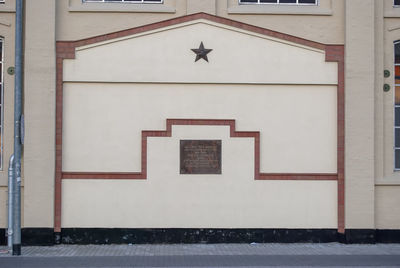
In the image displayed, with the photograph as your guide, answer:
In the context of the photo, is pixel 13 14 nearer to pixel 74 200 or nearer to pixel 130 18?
pixel 130 18

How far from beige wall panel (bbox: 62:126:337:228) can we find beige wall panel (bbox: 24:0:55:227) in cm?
50

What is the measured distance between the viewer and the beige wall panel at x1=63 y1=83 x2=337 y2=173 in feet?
47.5

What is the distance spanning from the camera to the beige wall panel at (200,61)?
14516 millimetres

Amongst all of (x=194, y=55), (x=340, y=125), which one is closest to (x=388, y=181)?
(x=340, y=125)

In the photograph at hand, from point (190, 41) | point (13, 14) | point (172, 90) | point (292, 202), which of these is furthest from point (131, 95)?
point (292, 202)

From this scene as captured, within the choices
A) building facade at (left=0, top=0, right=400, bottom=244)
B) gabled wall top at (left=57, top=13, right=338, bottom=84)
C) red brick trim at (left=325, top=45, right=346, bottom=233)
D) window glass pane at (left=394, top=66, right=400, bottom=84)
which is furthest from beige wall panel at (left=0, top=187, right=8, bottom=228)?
window glass pane at (left=394, top=66, right=400, bottom=84)

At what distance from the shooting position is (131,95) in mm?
14531

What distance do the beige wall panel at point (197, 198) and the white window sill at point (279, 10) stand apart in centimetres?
275

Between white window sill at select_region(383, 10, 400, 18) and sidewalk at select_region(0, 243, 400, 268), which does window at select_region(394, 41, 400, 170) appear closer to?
white window sill at select_region(383, 10, 400, 18)

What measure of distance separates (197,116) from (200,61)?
1250 mm

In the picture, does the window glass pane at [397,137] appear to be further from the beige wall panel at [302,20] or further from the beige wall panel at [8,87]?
the beige wall panel at [8,87]

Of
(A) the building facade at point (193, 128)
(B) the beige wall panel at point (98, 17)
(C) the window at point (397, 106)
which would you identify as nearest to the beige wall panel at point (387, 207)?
(A) the building facade at point (193, 128)

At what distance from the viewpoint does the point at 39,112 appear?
1434cm

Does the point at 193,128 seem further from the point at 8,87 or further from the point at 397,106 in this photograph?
the point at 397,106
